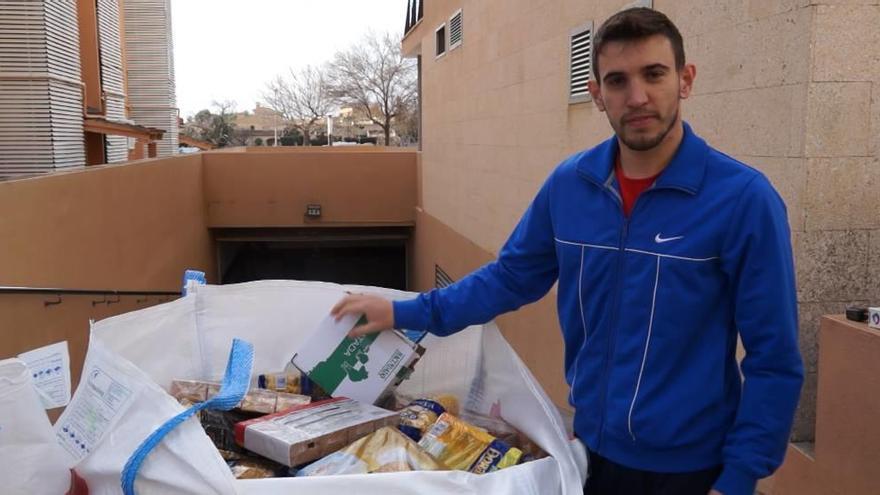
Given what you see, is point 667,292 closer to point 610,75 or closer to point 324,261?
point 610,75

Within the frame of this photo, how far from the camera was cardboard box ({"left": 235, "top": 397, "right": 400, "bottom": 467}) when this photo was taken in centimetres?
164

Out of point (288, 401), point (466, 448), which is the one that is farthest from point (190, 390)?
point (466, 448)

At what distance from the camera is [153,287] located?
32.1 ft

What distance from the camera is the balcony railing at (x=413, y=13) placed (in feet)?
41.8

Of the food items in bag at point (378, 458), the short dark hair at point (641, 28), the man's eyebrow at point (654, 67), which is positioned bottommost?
the food items in bag at point (378, 458)

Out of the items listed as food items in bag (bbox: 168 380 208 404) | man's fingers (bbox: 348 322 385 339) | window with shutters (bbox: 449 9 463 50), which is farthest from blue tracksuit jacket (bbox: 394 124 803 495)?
window with shutters (bbox: 449 9 463 50)

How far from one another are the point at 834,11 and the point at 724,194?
4.46 feet

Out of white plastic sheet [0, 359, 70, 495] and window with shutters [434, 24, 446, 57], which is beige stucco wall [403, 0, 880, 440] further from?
window with shutters [434, 24, 446, 57]

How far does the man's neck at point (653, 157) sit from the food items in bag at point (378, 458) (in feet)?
2.68

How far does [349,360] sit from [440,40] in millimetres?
9197

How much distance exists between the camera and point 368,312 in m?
1.96

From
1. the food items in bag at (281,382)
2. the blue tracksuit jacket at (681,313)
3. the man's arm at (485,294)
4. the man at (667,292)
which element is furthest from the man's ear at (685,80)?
the food items in bag at (281,382)

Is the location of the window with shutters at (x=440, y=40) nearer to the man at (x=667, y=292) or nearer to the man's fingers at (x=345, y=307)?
the man's fingers at (x=345, y=307)

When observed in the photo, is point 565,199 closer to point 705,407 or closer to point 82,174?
point 705,407
